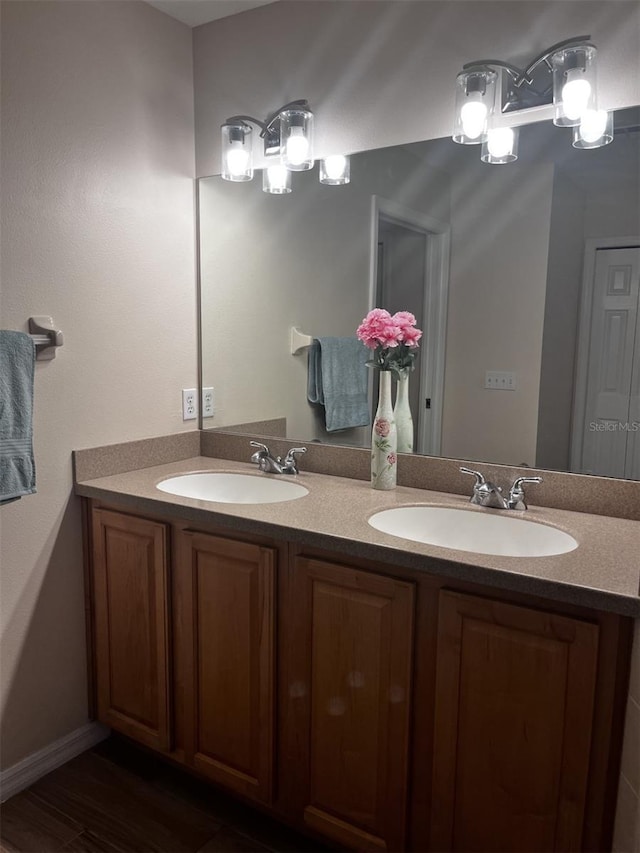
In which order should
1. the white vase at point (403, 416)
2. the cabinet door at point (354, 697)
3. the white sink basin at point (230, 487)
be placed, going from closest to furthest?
the cabinet door at point (354, 697) → the white vase at point (403, 416) → the white sink basin at point (230, 487)

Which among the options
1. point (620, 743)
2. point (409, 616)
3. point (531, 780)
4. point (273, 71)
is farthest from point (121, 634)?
point (273, 71)

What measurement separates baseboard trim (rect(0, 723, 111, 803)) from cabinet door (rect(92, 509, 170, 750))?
0.29 ft

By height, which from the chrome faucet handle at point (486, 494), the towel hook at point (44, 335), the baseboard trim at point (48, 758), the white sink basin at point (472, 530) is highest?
the towel hook at point (44, 335)

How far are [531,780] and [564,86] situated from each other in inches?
63.0

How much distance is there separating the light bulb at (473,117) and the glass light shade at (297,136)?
518mm

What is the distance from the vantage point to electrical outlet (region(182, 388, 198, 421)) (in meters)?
2.37

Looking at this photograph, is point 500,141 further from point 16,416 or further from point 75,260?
point 16,416

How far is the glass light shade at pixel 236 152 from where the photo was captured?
2.13 meters

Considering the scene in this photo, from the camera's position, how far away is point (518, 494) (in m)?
1.71

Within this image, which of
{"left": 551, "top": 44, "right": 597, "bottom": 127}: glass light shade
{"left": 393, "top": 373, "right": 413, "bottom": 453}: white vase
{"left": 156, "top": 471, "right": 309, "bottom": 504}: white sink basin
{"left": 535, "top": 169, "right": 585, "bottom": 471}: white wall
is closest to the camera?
{"left": 551, "top": 44, "right": 597, "bottom": 127}: glass light shade
